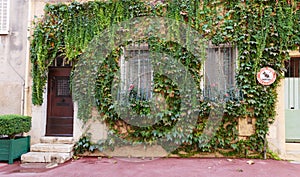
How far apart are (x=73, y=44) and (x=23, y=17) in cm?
158

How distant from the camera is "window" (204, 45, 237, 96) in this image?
18.1 feet

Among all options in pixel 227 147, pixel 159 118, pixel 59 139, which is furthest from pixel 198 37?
pixel 59 139

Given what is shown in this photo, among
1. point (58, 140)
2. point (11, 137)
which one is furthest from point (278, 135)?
point (11, 137)

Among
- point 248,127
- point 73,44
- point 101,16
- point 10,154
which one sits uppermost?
point 101,16

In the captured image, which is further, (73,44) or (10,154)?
(73,44)

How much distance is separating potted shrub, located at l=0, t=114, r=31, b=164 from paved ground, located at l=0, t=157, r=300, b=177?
21 cm

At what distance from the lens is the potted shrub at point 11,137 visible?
15.6 ft

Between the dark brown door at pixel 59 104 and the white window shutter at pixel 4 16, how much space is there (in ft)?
5.01

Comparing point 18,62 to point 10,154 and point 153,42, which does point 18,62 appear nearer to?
point 10,154

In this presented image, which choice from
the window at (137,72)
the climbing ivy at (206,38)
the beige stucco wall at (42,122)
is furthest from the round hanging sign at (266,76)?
the beige stucco wall at (42,122)

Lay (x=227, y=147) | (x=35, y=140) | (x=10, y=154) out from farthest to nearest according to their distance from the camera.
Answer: (x=35, y=140) → (x=227, y=147) → (x=10, y=154)

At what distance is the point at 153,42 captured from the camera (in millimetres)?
5570

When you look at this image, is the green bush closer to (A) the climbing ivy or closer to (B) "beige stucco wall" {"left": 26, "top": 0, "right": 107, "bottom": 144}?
(B) "beige stucco wall" {"left": 26, "top": 0, "right": 107, "bottom": 144}

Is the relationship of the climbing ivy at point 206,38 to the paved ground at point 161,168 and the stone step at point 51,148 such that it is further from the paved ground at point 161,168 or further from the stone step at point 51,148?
the stone step at point 51,148
